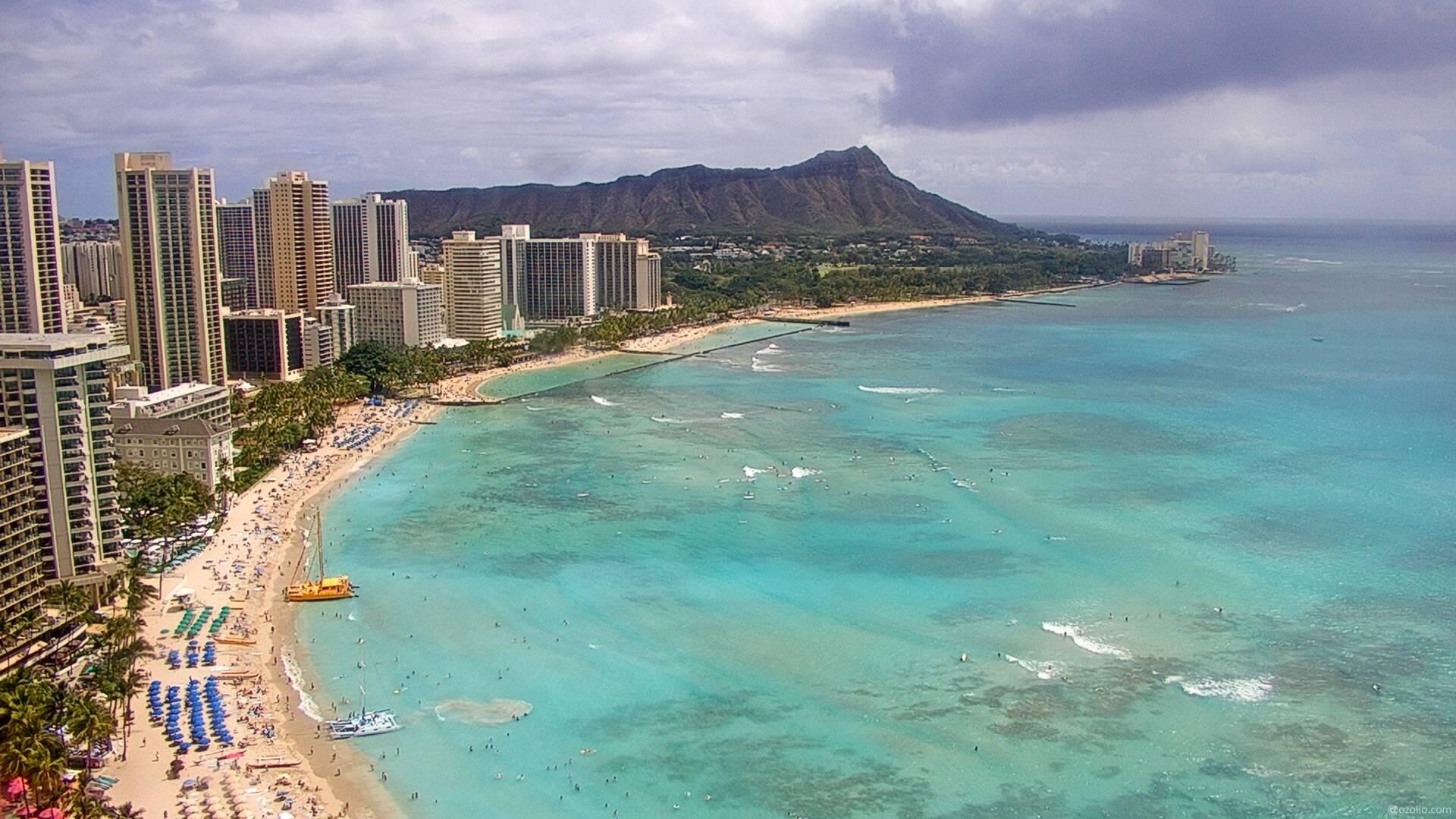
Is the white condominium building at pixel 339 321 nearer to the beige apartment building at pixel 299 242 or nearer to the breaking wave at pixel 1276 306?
the beige apartment building at pixel 299 242

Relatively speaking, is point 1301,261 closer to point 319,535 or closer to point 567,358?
point 567,358

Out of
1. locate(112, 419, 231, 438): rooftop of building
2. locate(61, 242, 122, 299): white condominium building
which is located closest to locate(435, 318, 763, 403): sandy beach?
locate(112, 419, 231, 438): rooftop of building

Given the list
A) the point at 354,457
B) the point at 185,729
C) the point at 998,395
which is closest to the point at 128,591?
the point at 185,729

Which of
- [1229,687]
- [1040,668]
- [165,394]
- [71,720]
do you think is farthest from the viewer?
[165,394]

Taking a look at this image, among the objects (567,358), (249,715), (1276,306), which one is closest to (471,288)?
(567,358)

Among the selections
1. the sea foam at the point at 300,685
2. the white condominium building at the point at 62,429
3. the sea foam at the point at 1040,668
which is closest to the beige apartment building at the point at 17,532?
the white condominium building at the point at 62,429

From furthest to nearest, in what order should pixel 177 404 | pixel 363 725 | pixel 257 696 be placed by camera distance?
pixel 177 404
pixel 257 696
pixel 363 725
